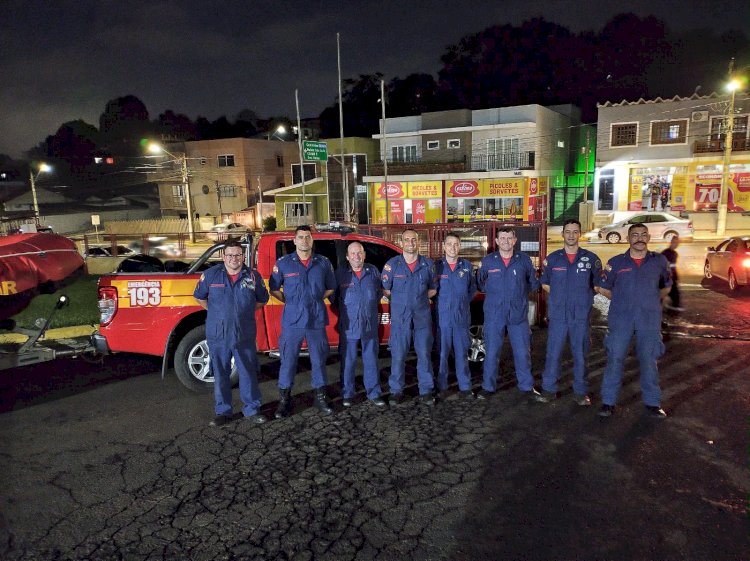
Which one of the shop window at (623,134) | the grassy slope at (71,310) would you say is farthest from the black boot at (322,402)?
the shop window at (623,134)

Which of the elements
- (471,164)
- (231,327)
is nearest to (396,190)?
(471,164)

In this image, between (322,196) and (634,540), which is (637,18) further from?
(634,540)

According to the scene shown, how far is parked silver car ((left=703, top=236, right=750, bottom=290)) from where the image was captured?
10.7 m

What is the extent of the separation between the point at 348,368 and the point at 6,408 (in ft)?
12.3

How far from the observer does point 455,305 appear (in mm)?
5648

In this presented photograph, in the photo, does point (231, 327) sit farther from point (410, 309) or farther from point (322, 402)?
point (410, 309)

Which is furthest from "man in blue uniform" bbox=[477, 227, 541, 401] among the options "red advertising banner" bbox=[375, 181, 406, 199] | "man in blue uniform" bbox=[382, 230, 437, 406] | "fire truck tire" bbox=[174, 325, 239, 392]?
"red advertising banner" bbox=[375, 181, 406, 199]

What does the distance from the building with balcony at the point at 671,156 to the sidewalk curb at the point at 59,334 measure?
27813 millimetres

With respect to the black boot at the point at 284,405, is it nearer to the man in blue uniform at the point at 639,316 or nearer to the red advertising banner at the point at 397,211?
the man in blue uniform at the point at 639,316

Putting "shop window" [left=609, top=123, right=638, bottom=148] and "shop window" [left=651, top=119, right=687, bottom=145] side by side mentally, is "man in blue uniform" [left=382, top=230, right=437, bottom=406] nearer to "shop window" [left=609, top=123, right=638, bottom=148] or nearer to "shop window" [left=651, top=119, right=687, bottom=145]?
"shop window" [left=609, top=123, right=638, bottom=148]

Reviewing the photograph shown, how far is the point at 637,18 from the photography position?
46500 mm

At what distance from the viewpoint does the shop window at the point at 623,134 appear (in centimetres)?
2980

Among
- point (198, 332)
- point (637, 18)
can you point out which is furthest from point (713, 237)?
point (637, 18)

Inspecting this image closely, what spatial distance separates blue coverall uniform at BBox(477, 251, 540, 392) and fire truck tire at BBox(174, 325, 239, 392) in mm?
3147
